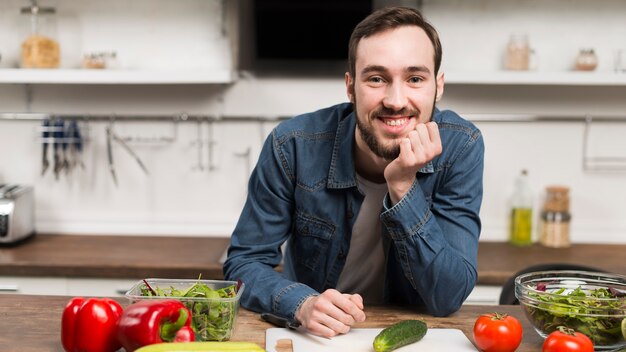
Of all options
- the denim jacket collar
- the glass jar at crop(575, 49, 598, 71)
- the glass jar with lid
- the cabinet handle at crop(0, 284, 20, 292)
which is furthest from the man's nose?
the glass jar with lid

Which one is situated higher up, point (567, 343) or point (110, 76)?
point (110, 76)

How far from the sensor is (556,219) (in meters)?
3.13

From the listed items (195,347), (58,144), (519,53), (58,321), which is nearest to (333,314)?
(195,347)

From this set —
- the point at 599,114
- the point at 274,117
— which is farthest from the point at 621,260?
the point at 274,117

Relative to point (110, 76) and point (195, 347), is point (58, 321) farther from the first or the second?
point (110, 76)

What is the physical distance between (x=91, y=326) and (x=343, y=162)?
0.84 metres

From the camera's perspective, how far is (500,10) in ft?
10.5

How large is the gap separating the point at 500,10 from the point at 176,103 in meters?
1.46

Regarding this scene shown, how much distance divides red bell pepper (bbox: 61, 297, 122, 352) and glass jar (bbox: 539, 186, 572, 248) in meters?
2.26

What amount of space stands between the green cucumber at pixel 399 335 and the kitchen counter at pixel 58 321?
12 centimetres

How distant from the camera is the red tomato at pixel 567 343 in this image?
4.25ft

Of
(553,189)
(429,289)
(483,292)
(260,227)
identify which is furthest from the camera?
(553,189)

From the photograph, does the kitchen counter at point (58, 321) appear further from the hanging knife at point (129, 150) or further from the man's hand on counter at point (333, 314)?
the hanging knife at point (129, 150)

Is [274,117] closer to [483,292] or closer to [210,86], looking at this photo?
[210,86]
